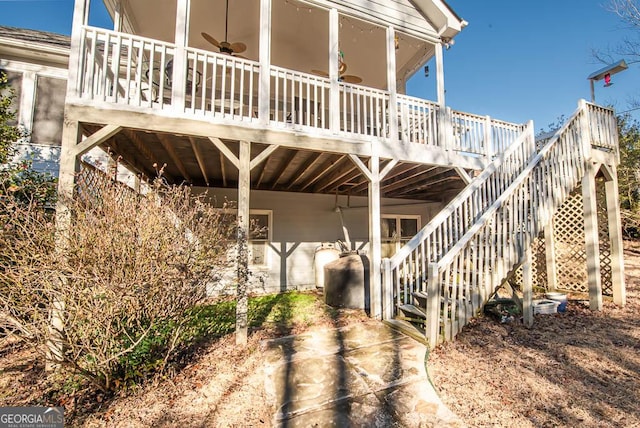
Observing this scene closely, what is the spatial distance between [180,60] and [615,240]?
841cm

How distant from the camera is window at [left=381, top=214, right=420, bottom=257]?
8.93 m

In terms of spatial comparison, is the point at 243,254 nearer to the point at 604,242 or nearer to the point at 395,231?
the point at 395,231

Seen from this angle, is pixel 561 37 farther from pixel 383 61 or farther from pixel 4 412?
pixel 4 412

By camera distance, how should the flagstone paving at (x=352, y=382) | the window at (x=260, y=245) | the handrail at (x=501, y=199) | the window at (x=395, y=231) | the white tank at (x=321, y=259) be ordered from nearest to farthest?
the flagstone paving at (x=352, y=382)
the handrail at (x=501, y=199)
the window at (x=260, y=245)
the white tank at (x=321, y=259)
the window at (x=395, y=231)

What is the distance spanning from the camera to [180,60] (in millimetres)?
4203

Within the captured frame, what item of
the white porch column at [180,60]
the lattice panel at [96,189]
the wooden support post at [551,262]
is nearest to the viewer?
the lattice panel at [96,189]

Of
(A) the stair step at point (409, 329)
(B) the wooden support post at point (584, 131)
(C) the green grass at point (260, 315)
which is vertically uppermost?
(B) the wooden support post at point (584, 131)

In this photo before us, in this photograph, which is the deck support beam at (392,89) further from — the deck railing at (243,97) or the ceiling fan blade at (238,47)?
the ceiling fan blade at (238,47)

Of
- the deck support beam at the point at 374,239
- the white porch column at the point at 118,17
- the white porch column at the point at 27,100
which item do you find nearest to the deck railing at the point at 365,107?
the deck support beam at the point at 374,239

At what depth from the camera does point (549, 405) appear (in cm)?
257

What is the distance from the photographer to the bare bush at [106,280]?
2535mm

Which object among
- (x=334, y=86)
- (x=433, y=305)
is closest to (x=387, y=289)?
(x=433, y=305)

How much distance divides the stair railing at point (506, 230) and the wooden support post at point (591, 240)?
0.20 m

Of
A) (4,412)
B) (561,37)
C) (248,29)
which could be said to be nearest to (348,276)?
(4,412)
